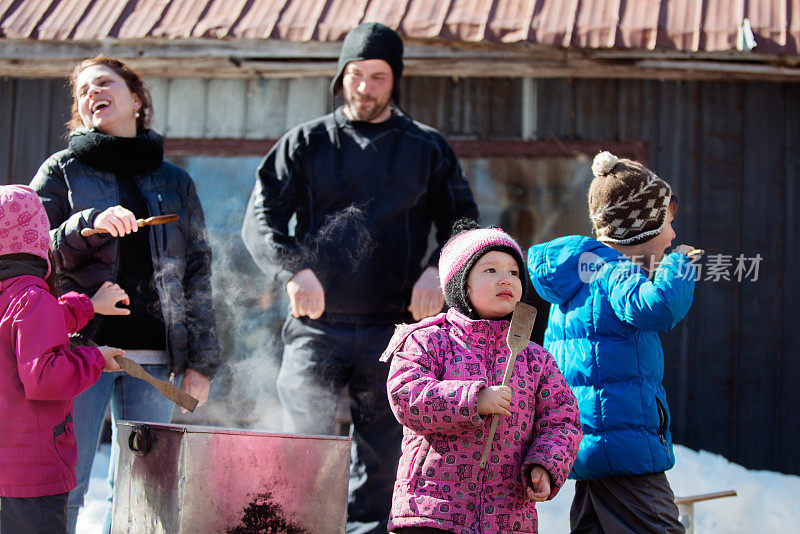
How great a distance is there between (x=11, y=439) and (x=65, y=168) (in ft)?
3.94

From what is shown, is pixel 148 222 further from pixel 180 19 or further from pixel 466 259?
pixel 180 19

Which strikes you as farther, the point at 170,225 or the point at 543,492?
the point at 170,225

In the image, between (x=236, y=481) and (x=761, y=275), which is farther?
(x=761, y=275)

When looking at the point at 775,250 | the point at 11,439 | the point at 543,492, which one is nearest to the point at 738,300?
the point at 775,250

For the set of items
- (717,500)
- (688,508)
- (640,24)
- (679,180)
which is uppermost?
(640,24)

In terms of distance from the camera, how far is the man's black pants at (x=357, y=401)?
3900 mm

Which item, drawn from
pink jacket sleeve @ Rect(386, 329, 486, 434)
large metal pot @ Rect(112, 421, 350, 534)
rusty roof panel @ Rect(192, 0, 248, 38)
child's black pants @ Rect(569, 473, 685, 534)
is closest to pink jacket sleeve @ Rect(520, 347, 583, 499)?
pink jacket sleeve @ Rect(386, 329, 486, 434)

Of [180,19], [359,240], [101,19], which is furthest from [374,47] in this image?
[101,19]

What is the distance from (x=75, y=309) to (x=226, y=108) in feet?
11.3

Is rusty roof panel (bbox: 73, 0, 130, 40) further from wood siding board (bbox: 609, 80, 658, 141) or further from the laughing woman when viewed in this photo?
wood siding board (bbox: 609, 80, 658, 141)

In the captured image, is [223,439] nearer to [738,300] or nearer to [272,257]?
[272,257]

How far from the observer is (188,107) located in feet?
20.7

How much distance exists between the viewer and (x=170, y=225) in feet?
12.0

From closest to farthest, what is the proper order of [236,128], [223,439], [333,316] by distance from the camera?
[223,439]
[333,316]
[236,128]
